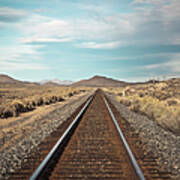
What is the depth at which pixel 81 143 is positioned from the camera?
6.80 metres

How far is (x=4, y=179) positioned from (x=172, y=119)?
750cm

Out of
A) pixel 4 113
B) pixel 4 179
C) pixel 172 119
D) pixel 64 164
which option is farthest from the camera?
pixel 4 113

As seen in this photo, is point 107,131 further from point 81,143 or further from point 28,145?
point 28,145

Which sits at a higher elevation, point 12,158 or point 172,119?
point 172,119

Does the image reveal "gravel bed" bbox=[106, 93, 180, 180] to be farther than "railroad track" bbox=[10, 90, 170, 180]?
Yes

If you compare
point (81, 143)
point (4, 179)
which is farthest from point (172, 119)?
point (4, 179)

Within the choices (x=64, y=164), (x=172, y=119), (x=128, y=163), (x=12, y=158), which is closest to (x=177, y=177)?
(x=128, y=163)

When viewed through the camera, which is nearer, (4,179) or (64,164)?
(4,179)

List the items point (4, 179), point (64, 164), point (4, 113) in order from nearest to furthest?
point (4, 179) → point (64, 164) → point (4, 113)

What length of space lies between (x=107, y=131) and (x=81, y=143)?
2.10 m

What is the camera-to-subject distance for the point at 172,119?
9570 mm

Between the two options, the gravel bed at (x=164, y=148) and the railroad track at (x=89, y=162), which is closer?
the railroad track at (x=89, y=162)

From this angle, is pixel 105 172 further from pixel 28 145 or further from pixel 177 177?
pixel 28 145

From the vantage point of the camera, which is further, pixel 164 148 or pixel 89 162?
pixel 164 148
